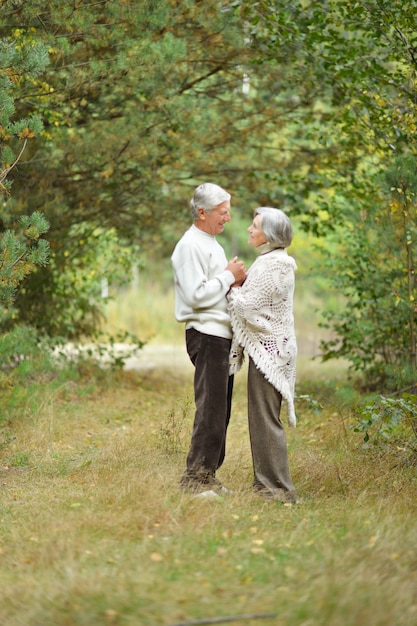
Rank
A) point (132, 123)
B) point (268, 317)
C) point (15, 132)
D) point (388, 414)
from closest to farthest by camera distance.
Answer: point (268, 317)
point (388, 414)
point (15, 132)
point (132, 123)

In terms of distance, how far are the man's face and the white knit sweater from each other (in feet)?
0.17

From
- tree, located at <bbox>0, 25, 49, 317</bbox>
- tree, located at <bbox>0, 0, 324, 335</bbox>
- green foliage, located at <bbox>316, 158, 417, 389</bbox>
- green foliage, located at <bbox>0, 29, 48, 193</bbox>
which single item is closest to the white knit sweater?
tree, located at <bbox>0, 25, 49, 317</bbox>

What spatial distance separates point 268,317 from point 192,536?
1.48 metres

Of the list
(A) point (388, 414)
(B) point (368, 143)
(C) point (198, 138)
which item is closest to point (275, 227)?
(A) point (388, 414)

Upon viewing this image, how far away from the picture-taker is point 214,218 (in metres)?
5.40

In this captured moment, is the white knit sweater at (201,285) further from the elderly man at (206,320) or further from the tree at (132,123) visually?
the tree at (132,123)

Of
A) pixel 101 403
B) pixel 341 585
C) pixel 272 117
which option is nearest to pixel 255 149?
pixel 272 117

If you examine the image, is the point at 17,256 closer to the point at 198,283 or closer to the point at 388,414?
the point at 198,283

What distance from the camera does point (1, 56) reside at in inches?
222

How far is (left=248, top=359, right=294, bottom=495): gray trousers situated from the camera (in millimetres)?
5398

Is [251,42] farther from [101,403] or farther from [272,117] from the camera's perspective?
[101,403]

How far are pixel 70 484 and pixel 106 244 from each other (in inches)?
223

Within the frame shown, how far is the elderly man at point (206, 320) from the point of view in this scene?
209 inches

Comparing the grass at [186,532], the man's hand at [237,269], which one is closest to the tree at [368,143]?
the grass at [186,532]
